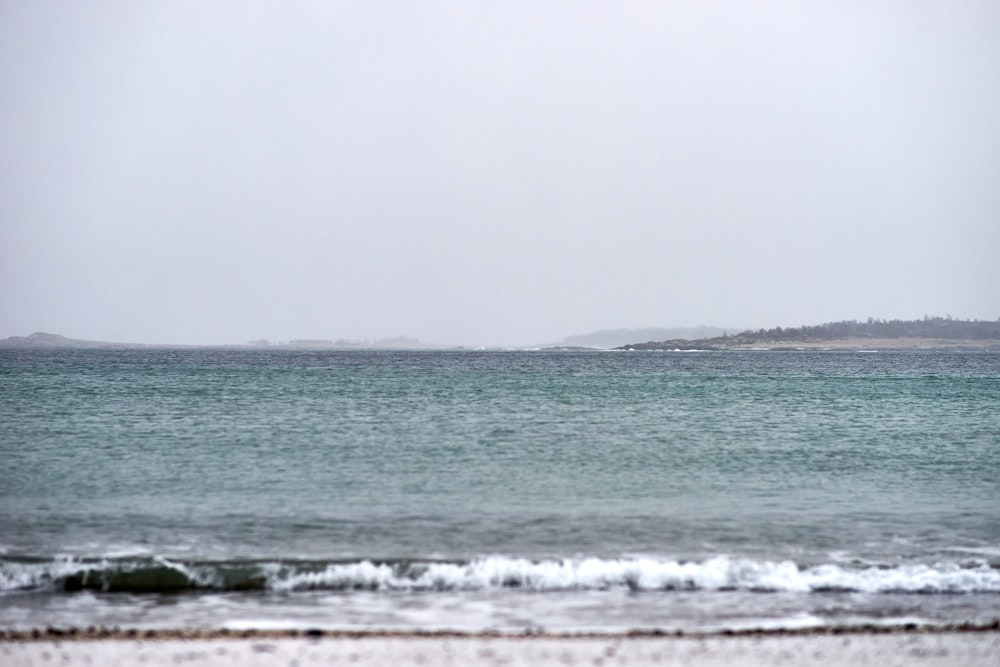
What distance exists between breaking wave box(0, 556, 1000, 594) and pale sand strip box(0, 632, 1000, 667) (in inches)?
106

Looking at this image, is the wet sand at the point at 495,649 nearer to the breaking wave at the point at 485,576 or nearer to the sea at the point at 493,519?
the sea at the point at 493,519

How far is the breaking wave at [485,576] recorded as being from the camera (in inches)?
424

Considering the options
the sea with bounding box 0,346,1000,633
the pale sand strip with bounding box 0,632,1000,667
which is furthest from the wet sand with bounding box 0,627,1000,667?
the sea with bounding box 0,346,1000,633

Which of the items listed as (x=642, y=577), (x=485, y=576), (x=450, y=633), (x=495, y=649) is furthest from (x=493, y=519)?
(x=495, y=649)

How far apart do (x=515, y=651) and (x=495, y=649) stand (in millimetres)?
180

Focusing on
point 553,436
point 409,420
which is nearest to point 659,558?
point 553,436

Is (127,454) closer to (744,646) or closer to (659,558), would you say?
(659,558)

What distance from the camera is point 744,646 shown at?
788cm

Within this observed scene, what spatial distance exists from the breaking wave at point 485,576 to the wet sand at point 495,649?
2575 mm

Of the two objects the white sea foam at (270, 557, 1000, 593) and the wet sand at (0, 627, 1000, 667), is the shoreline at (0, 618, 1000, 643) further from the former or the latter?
the white sea foam at (270, 557, 1000, 593)

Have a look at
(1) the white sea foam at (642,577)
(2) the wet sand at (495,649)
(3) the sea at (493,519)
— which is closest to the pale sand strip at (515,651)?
(2) the wet sand at (495,649)

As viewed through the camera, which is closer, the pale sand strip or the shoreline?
the pale sand strip

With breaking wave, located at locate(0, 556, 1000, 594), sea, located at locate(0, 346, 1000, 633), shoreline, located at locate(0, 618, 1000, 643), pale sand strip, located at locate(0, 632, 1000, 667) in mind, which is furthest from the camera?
breaking wave, located at locate(0, 556, 1000, 594)

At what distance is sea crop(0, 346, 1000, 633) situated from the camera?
994 centimetres
